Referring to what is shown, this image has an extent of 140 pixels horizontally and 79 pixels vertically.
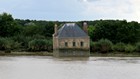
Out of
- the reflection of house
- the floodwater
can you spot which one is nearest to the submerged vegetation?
the reflection of house

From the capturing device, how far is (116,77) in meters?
32.0

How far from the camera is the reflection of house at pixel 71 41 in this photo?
69.0 metres

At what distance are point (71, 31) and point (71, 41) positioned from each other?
6.47 feet

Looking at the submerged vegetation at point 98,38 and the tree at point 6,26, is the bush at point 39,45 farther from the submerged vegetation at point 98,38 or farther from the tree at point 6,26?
the tree at point 6,26

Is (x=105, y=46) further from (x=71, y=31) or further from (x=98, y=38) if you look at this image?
(x=98, y=38)

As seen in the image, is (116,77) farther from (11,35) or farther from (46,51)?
(11,35)

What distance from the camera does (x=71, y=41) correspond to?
A: 7044 cm

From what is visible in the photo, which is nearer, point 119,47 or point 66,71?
point 66,71

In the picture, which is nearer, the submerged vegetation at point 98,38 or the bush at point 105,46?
the bush at point 105,46

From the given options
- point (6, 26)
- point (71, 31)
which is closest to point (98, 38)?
point (6, 26)

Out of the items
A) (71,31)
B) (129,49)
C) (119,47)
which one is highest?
(71,31)

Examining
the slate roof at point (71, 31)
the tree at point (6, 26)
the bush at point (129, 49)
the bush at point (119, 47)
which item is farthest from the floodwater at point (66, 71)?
the tree at point (6, 26)

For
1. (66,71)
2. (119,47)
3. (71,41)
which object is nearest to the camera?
(66,71)

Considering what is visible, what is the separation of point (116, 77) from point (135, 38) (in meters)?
54.6
